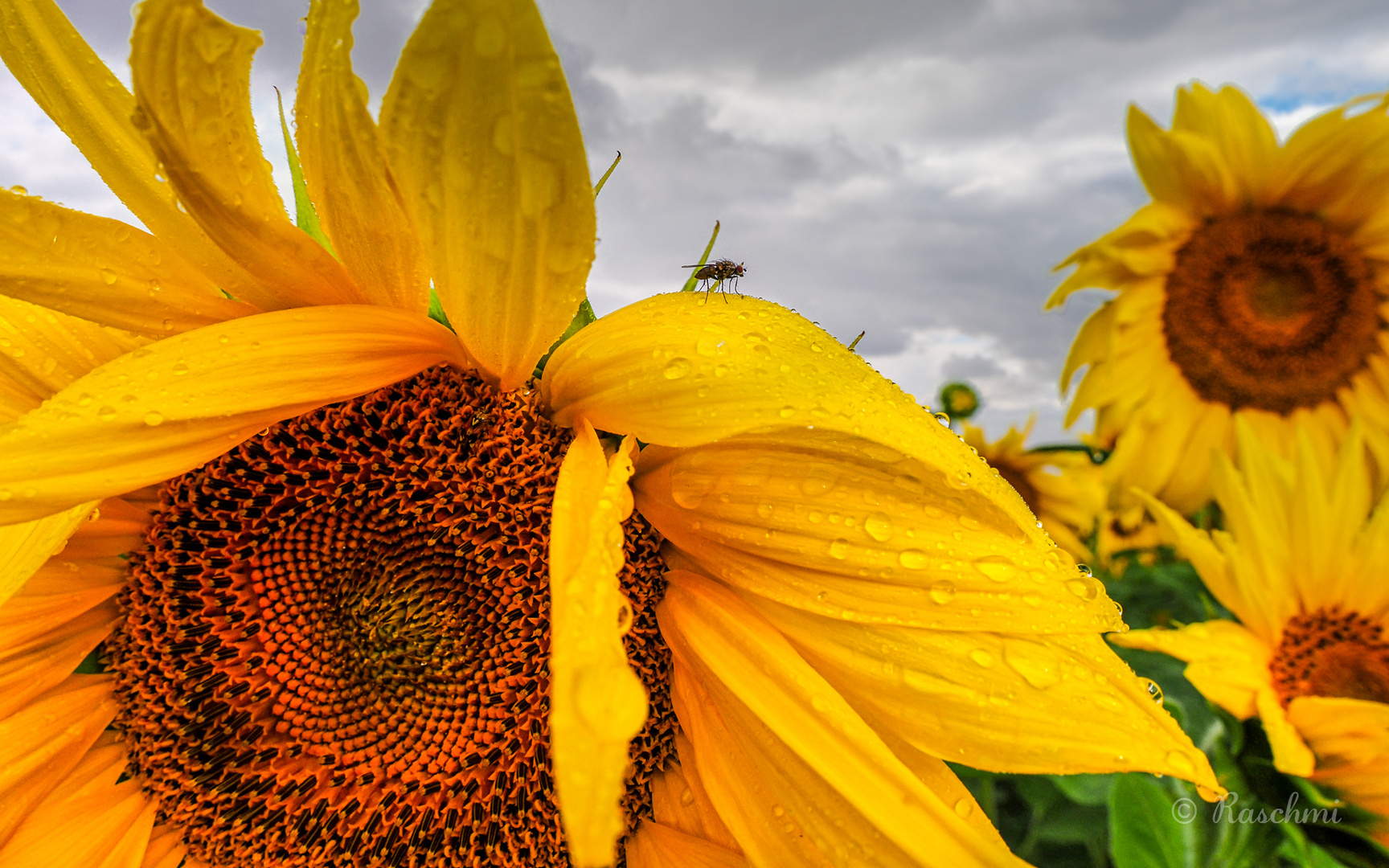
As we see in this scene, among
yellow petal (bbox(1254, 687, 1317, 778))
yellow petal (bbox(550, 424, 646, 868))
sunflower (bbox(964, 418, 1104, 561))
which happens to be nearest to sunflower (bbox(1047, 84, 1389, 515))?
sunflower (bbox(964, 418, 1104, 561))

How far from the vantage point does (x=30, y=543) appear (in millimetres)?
856

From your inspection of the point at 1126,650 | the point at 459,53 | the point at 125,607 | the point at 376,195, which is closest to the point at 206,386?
the point at 376,195

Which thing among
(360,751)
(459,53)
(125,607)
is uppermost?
(459,53)

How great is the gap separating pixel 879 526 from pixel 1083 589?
0.21 metres

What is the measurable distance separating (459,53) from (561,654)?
454mm

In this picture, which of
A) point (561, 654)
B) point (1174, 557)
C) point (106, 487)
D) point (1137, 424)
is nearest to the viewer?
point (561, 654)

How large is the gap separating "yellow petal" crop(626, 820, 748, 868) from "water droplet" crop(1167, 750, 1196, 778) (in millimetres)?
487

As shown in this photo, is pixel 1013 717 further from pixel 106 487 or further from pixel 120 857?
pixel 120 857

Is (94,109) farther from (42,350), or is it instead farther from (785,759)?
(785,759)

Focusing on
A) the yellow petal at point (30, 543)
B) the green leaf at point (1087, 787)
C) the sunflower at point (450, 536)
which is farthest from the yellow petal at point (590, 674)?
the green leaf at point (1087, 787)

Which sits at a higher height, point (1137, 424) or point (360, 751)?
point (1137, 424)

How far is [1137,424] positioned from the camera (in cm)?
302

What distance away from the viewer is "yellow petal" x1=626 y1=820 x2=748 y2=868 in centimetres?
104

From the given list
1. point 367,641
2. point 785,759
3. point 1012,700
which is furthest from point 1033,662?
Answer: point 367,641
